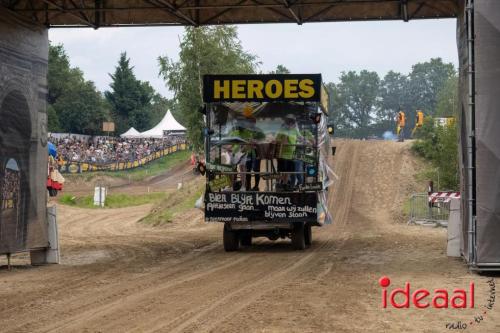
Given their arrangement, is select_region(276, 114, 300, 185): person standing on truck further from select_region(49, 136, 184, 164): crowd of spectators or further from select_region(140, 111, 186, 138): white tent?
select_region(140, 111, 186, 138): white tent

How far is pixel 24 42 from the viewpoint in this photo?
→ 16.8 metres

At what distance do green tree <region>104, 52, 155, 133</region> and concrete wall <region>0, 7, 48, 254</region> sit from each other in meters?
80.0

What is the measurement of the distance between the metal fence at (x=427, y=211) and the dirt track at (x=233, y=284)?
6.63ft

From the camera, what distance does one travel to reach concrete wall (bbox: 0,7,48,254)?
16000mm

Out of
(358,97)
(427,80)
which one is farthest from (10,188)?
(427,80)

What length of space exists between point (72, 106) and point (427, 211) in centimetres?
6651

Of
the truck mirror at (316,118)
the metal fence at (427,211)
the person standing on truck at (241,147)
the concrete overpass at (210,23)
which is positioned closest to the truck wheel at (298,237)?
the person standing on truck at (241,147)

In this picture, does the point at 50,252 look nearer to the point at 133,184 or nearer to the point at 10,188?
the point at 10,188

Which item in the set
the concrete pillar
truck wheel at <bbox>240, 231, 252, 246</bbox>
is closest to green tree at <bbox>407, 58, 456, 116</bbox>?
truck wheel at <bbox>240, 231, 252, 246</bbox>

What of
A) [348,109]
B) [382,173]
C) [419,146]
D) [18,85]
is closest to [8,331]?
[18,85]

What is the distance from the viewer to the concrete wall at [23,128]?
16.0 metres

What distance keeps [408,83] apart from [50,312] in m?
155

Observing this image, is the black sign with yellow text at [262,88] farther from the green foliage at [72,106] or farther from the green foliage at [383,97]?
the green foliage at [383,97]

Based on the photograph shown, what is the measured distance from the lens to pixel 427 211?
2983 centimetres
